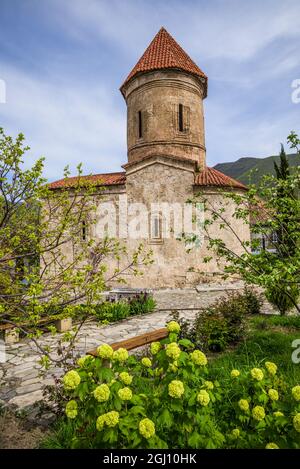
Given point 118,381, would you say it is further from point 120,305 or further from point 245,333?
point 120,305

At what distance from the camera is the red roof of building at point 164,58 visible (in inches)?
582

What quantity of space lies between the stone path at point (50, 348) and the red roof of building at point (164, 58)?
40.7 ft

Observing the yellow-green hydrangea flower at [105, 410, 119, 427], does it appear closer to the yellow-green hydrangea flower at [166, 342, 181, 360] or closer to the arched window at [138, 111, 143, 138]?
the yellow-green hydrangea flower at [166, 342, 181, 360]

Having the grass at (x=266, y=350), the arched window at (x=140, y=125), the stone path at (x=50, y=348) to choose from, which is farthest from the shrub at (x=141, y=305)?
the arched window at (x=140, y=125)

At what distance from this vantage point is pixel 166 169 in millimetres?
13562

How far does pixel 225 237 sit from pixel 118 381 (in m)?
12.1

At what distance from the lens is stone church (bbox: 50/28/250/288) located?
13.3 meters

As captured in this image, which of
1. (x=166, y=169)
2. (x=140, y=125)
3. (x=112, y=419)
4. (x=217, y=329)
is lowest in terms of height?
(x=217, y=329)

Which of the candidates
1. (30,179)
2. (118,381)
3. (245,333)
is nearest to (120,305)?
(245,333)

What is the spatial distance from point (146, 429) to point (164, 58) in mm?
17545

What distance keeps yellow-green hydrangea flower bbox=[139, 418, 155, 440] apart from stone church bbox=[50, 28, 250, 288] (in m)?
11.0

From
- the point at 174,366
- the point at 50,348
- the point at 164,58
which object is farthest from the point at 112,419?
the point at 164,58

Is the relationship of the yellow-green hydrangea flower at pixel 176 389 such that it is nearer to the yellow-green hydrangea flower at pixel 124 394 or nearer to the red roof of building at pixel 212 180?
A: the yellow-green hydrangea flower at pixel 124 394

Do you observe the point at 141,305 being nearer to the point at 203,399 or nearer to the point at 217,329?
the point at 217,329
